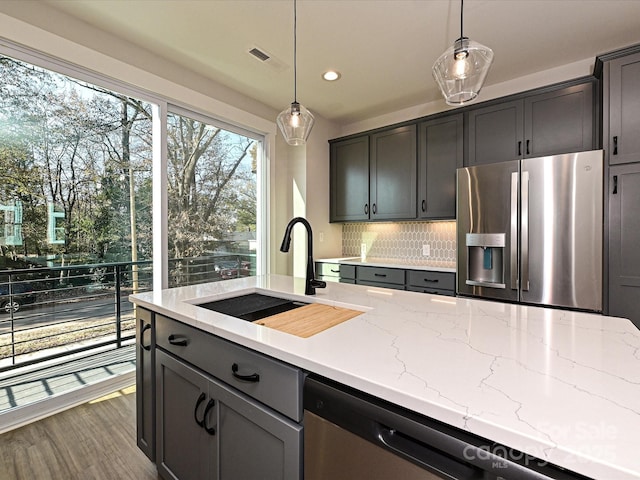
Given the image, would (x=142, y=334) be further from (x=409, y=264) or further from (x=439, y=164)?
(x=439, y=164)

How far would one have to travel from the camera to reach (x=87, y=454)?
1787mm

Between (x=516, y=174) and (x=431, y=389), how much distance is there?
2.43 metres

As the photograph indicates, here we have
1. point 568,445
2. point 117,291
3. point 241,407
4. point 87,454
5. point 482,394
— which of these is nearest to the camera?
point 568,445

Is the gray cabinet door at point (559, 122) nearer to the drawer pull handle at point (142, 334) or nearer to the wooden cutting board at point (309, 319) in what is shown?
the wooden cutting board at point (309, 319)

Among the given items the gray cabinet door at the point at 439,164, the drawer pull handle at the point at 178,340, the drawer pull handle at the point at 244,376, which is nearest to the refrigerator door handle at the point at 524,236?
the gray cabinet door at the point at 439,164

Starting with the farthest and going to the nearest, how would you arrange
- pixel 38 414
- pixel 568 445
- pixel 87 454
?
pixel 38 414 < pixel 87 454 < pixel 568 445

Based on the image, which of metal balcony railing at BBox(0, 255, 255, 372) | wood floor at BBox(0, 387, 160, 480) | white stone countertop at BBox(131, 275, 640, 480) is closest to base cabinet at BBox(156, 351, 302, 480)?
white stone countertop at BBox(131, 275, 640, 480)

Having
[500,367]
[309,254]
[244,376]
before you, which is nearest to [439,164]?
[309,254]

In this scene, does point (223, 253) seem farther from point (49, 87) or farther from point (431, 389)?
point (431, 389)

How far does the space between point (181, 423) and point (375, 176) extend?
310 centimetres

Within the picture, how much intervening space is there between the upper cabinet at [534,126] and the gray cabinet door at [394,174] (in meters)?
0.61

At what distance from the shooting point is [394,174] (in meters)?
3.57

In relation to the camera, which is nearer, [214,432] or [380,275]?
[214,432]

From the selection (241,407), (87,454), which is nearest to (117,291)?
(87,454)
